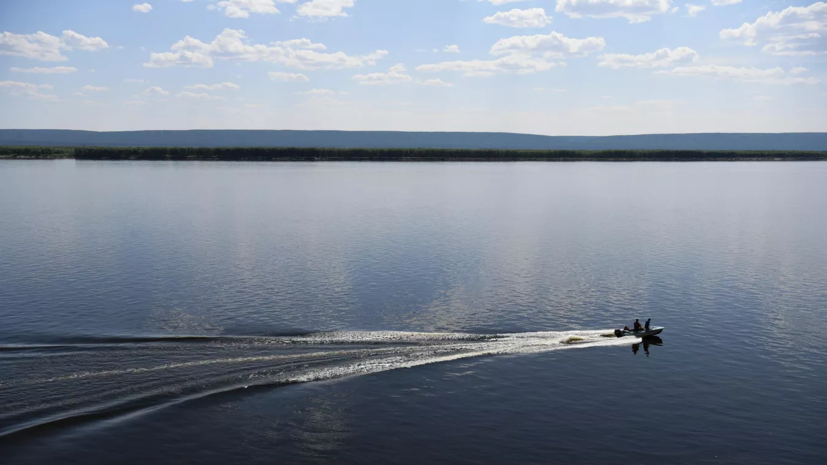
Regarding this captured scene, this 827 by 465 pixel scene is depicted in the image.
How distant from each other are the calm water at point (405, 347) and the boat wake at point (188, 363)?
0.16 m

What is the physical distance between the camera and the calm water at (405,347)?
34125mm

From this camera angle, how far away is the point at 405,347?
4625cm

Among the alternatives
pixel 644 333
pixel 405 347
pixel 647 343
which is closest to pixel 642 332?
pixel 644 333

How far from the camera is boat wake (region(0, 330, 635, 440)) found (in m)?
36.2

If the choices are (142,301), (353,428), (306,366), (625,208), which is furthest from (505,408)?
(625,208)

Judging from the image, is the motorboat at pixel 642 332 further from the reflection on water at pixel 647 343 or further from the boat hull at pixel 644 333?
the reflection on water at pixel 647 343

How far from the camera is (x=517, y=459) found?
3275 centimetres

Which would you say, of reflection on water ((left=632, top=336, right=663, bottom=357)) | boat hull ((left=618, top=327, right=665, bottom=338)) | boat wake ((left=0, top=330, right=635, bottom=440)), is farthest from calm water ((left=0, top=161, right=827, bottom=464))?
boat hull ((left=618, top=327, right=665, bottom=338))

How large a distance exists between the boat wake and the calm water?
16cm

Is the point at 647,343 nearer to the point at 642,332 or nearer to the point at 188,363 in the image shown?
the point at 642,332

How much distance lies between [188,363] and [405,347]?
13.8 m

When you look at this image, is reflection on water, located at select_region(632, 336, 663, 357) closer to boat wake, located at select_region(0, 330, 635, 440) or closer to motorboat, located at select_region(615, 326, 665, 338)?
motorboat, located at select_region(615, 326, 665, 338)

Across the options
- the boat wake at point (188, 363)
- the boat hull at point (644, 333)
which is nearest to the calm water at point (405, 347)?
the boat wake at point (188, 363)

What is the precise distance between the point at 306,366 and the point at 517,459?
15218mm
